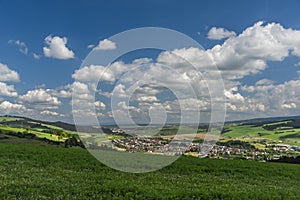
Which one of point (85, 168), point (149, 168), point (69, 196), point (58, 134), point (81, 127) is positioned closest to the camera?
point (69, 196)

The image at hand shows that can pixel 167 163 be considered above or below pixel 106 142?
below

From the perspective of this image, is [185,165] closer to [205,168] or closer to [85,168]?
[205,168]

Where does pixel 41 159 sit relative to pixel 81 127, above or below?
below

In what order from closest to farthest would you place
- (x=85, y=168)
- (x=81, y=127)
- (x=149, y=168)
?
(x=81, y=127)
(x=85, y=168)
(x=149, y=168)

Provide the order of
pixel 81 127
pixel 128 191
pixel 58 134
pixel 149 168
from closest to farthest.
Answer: pixel 128 191, pixel 81 127, pixel 149 168, pixel 58 134

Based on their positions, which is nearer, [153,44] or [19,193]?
[19,193]

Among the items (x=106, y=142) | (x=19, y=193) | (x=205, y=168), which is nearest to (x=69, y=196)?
(x=19, y=193)

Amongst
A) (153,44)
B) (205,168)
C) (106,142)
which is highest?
(153,44)

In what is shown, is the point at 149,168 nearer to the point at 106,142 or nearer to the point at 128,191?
the point at 106,142

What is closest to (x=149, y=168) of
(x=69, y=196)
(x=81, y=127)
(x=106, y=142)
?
(x=106, y=142)
